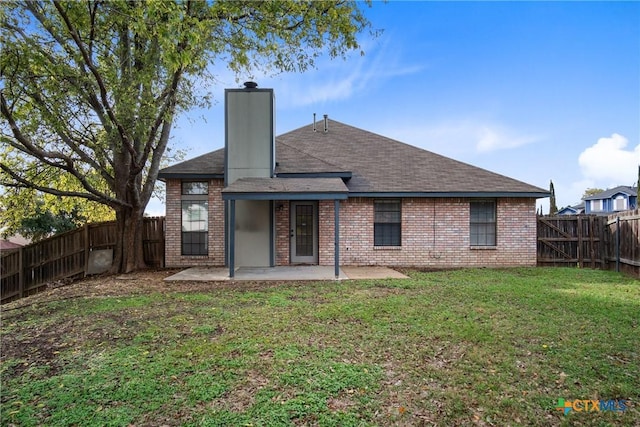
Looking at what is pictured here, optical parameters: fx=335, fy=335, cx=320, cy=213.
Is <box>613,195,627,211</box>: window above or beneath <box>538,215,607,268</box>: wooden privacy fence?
above

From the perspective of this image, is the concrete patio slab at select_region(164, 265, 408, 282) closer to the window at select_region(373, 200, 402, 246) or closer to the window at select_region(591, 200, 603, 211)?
the window at select_region(373, 200, 402, 246)

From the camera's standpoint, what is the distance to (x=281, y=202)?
11.2 metres

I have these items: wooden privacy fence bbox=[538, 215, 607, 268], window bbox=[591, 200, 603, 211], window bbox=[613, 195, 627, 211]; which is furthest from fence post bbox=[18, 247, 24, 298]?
window bbox=[591, 200, 603, 211]

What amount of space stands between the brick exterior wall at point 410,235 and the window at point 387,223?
200 millimetres

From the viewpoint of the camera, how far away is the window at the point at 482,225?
11484 mm

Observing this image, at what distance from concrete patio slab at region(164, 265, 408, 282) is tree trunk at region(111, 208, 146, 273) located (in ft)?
6.75

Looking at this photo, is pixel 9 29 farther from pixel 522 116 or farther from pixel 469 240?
pixel 522 116

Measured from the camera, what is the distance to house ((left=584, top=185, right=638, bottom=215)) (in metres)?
32.7

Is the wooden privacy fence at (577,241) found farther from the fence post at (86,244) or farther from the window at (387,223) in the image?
the fence post at (86,244)

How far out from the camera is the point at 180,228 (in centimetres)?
1122

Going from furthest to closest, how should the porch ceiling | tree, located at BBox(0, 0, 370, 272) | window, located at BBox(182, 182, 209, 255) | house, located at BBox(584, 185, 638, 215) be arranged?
house, located at BBox(584, 185, 638, 215)
window, located at BBox(182, 182, 209, 255)
the porch ceiling
tree, located at BBox(0, 0, 370, 272)

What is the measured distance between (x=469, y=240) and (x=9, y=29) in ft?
45.5

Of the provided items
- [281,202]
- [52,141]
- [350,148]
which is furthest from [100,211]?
[350,148]

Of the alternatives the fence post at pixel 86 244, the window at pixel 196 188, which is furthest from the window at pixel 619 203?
the fence post at pixel 86 244
